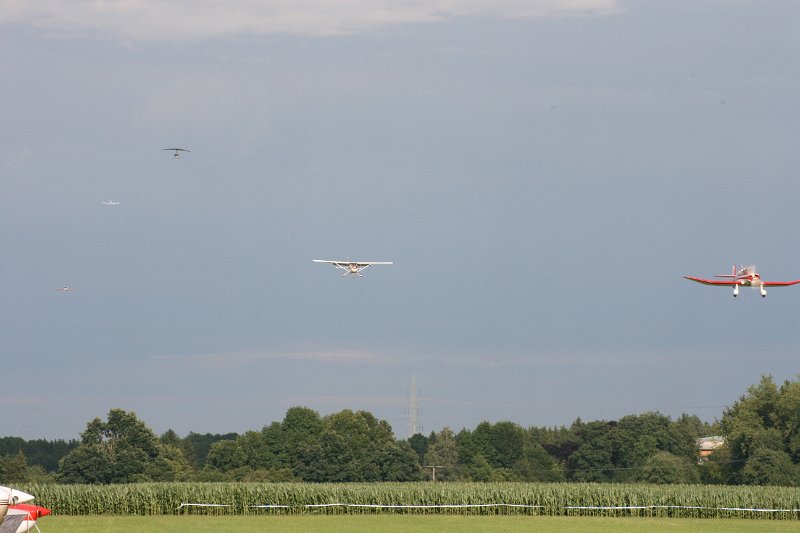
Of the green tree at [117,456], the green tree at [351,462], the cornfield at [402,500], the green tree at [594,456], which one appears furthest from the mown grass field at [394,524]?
the green tree at [594,456]

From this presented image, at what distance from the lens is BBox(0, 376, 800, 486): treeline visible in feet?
310

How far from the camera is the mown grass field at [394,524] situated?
48.5m

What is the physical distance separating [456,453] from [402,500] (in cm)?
8370

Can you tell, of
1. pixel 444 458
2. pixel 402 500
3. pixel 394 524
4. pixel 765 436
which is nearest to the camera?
pixel 394 524

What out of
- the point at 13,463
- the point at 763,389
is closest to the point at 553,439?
the point at 763,389

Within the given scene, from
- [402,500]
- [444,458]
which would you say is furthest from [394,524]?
[444,458]

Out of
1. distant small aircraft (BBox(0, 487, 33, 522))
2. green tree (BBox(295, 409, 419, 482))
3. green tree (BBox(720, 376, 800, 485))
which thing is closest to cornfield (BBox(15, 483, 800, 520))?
distant small aircraft (BBox(0, 487, 33, 522))

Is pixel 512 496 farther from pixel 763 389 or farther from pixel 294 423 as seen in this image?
pixel 294 423

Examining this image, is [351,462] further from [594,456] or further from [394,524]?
[394,524]

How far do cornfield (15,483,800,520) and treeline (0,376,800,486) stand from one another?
30.7 meters

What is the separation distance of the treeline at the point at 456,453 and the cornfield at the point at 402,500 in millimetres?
30739

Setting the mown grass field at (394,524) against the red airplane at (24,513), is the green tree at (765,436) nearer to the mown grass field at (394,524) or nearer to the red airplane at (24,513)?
the mown grass field at (394,524)

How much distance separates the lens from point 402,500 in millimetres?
59531

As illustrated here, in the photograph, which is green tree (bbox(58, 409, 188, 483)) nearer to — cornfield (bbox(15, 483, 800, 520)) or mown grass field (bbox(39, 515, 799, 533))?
cornfield (bbox(15, 483, 800, 520))
